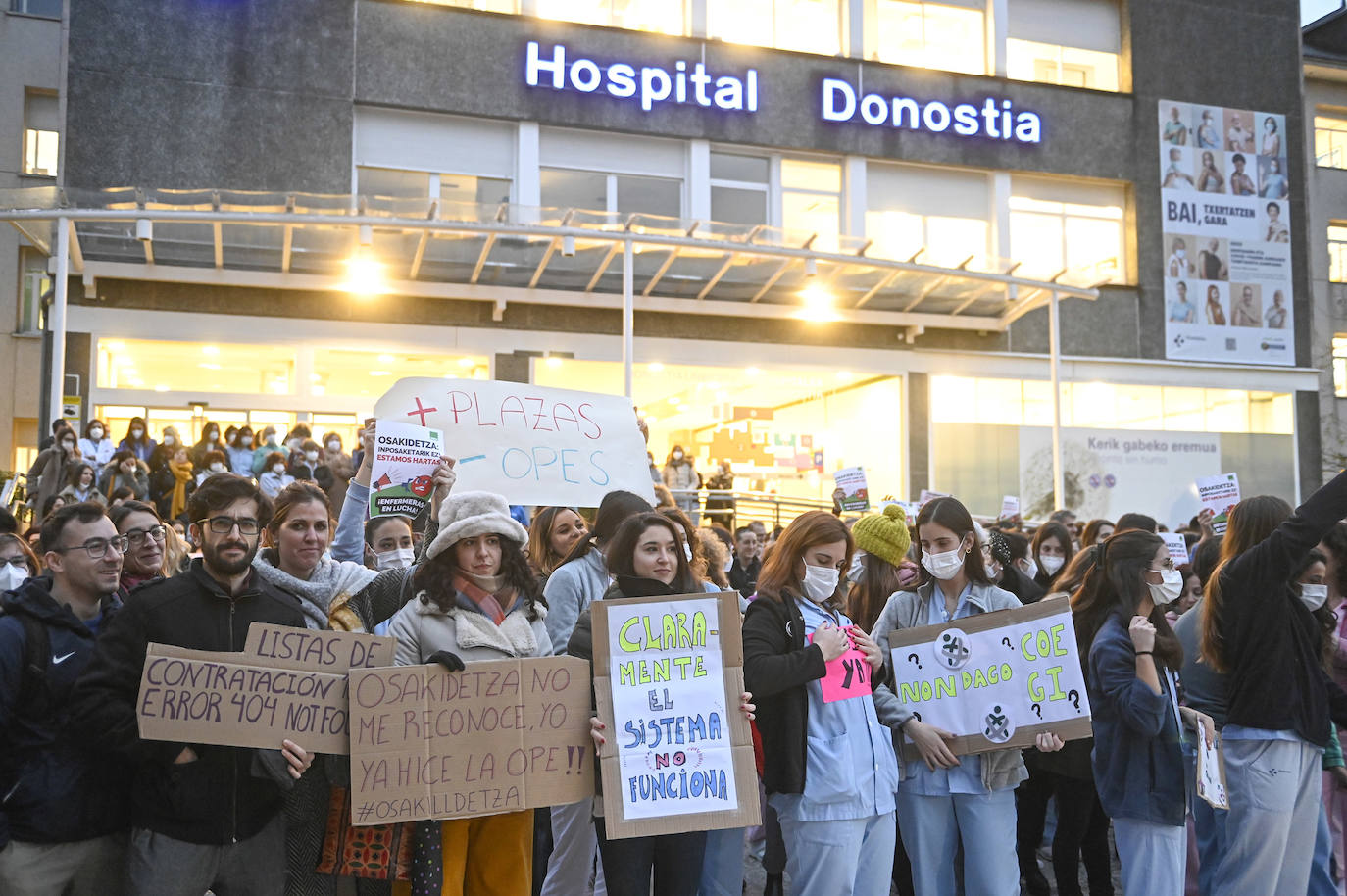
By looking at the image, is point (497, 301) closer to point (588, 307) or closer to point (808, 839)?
point (588, 307)

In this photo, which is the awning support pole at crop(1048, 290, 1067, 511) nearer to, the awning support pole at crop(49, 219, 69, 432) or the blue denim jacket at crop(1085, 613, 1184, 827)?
the awning support pole at crop(49, 219, 69, 432)

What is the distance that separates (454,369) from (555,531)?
14.9 meters

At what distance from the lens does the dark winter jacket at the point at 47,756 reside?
3996 millimetres

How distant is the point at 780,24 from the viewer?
23.5 m

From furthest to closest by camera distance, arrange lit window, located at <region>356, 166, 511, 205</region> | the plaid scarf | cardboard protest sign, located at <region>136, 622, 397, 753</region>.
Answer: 1. lit window, located at <region>356, 166, 511, 205</region>
2. the plaid scarf
3. cardboard protest sign, located at <region>136, 622, 397, 753</region>

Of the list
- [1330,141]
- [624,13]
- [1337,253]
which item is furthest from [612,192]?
[1330,141]

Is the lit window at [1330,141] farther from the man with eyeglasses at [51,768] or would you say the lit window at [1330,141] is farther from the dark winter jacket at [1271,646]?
the man with eyeglasses at [51,768]

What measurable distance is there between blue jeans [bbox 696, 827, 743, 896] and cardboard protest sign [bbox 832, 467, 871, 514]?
6.01 meters

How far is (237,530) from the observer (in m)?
4.18

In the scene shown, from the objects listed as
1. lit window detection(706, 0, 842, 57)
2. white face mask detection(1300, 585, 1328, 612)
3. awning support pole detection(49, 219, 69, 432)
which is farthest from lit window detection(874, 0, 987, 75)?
white face mask detection(1300, 585, 1328, 612)

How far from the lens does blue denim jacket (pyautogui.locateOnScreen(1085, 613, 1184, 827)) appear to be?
5.09 metres

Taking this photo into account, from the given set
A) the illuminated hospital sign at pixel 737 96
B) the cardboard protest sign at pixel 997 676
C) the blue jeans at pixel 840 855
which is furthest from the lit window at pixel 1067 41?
the blue jeans at pixel 840 855

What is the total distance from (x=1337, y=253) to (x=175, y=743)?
3258cm

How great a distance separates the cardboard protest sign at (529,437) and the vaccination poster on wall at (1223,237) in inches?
794
